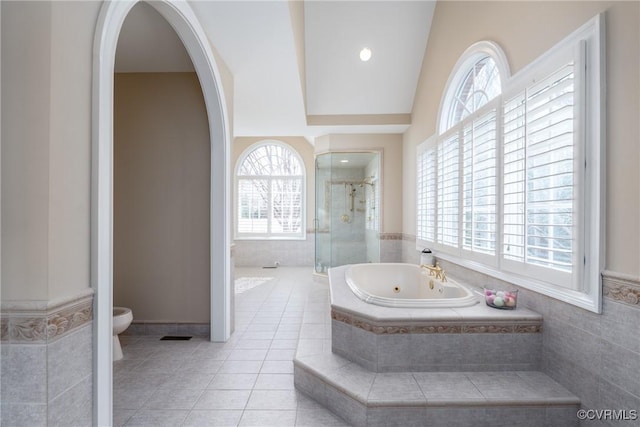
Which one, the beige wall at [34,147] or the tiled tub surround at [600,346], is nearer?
the beige wall at [34,147]

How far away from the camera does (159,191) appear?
10.4 feet

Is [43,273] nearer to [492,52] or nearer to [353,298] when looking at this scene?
[353,298]

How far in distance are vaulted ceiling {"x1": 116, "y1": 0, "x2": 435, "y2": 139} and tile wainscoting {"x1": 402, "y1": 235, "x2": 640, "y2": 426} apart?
2660mm

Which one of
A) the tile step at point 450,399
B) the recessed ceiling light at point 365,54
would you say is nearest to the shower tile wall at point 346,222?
the recessed ceiling light at point 365,54

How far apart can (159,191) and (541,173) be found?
3.14 metres

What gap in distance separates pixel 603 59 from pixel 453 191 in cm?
170

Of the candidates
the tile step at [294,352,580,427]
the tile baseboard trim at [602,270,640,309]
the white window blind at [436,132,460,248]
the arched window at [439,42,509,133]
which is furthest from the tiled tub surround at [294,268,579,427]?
the arched window at [439,42,509,133]

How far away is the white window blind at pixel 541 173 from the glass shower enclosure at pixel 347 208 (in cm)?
320

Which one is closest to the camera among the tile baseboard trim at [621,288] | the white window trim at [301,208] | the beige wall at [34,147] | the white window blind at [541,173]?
the beige wall at [34,147]

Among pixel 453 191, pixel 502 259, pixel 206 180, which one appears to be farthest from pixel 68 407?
pixel 453 191

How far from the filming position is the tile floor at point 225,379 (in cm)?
196

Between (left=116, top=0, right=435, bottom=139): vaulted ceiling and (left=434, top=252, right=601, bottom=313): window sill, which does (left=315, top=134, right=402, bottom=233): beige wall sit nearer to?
(left=116, top=0, right=435, bottom=139): vaulted ceiling

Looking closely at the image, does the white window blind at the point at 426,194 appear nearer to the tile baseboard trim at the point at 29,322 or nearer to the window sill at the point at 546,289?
the window sill at the point at 546,289

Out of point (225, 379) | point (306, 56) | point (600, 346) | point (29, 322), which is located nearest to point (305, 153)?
point (306, 56)
